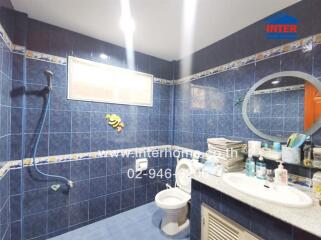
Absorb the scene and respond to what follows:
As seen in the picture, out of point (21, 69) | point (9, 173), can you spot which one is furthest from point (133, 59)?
point (9, 173)

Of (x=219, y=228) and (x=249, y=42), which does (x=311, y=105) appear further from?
Answer: (x=219, y=228)

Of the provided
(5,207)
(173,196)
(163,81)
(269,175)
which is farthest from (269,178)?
(5,207)

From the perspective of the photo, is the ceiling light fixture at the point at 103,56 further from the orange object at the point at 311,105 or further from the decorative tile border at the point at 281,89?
the orange object at the point at 311,105

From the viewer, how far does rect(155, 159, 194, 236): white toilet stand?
1846 mm

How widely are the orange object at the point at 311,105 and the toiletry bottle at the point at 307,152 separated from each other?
0.37 feet

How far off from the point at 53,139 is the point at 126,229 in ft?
4.34

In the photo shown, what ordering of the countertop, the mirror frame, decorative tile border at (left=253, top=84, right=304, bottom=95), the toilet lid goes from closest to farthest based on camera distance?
the countertop
the mirror frame
decorative tile border at (left=253, top=84, right=304, bottom=95)
the toilet lid

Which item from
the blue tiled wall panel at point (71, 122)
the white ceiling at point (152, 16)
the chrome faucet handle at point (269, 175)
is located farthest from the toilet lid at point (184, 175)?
the white ceiling at point (152, 16)

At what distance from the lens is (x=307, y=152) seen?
1.29 m

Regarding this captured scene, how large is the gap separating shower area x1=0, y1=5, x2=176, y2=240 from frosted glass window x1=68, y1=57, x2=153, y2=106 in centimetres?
7

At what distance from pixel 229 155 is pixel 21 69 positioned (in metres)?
2.20

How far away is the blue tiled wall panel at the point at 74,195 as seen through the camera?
1620 mm

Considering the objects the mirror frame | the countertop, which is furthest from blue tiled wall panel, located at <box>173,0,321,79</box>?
the countertop

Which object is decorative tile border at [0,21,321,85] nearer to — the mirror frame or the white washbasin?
the mirror frame
